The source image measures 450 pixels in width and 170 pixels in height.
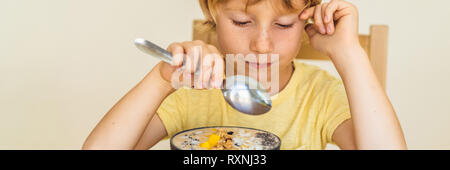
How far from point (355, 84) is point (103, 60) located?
926mm

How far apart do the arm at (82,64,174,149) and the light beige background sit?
656mm

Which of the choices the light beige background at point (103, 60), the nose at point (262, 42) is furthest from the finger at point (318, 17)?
Result: the light beige background at point (103, 60)

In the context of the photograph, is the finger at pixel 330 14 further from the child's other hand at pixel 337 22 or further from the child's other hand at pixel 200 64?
the child's other hand at pixel 200 64

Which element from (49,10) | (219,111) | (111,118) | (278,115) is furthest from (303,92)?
(49,10)

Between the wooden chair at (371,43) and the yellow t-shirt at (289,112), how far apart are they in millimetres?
122

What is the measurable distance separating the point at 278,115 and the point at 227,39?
249mm

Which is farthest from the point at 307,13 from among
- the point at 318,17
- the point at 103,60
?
the point at 103,60

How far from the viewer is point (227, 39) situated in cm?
65

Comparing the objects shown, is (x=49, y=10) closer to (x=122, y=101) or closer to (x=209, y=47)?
(x=122, y=101)

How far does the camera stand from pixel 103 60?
3.88 ft

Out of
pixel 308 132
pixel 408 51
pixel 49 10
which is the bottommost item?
pixel 308 132

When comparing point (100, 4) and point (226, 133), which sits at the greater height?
point (100, 4)

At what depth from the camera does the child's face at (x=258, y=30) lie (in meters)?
0.60
